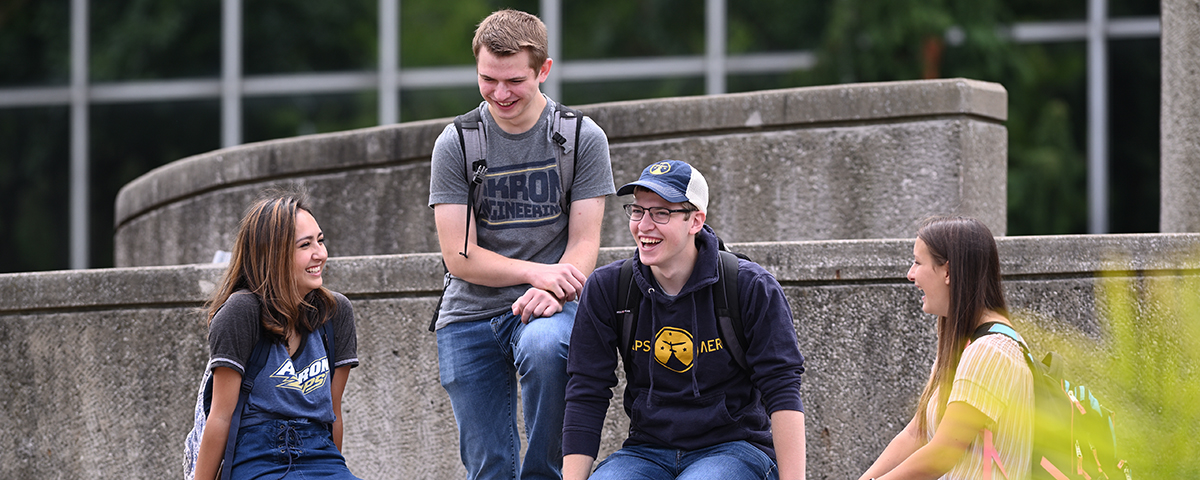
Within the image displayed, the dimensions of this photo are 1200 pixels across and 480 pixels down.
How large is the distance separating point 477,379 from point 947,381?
1340 millimetres

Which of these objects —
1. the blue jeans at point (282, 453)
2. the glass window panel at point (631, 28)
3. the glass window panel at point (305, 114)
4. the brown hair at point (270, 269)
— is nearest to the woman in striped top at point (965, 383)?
the blue jeans at point (282, 453)

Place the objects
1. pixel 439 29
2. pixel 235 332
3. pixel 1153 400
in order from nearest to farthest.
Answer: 1. pixel 1153 400
2. pixel 235 332
3. pixel 439 29

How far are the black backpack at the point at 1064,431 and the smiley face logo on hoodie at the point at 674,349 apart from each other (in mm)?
752

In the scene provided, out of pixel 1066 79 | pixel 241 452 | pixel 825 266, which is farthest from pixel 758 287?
pixel 1066 79

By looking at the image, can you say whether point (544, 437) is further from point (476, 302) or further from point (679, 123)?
point (679, 123)

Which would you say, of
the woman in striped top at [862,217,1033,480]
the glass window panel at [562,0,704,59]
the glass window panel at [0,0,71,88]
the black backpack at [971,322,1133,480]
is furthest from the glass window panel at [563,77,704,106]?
the black backpack at [971,322,1133,480]

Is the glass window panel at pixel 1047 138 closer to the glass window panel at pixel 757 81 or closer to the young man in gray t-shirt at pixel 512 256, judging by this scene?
the glass window panel at pixel 757 81

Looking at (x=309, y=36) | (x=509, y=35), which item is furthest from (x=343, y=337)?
(x=309, y=36)

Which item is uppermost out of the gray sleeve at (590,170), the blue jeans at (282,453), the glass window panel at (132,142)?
the glass window panel at (132,142)

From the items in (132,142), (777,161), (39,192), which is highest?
(132,142)

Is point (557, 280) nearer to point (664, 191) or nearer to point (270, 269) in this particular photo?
point (664, 191)

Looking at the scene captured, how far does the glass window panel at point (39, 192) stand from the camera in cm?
1299

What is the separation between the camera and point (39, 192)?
514 inches

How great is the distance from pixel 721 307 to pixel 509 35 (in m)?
0.98
